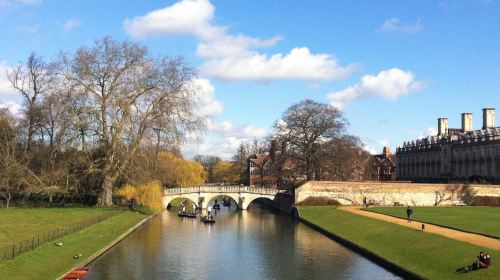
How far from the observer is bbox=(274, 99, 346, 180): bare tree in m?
75.6

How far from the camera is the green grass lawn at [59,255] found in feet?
77.5

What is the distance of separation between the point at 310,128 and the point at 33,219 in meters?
41.5

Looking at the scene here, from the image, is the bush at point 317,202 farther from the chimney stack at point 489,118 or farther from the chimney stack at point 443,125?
the chimney stack at point 443,125

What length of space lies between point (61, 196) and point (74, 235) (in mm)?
27542

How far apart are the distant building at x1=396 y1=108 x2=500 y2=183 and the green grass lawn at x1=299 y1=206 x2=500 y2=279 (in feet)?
148

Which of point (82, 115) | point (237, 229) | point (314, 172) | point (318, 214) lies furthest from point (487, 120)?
point (82, 115)

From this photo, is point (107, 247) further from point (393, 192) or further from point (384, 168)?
point (384, 168)

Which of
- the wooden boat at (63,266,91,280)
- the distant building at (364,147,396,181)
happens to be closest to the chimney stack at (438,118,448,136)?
the distant building at (364,147,396,181)

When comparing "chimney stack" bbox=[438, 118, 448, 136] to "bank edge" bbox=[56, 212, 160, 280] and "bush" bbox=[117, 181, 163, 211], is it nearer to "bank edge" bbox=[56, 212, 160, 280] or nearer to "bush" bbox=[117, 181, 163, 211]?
"bush" bbox=[117, 181, 163, 211]

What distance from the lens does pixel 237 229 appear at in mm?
49906

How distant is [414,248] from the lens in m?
31.2

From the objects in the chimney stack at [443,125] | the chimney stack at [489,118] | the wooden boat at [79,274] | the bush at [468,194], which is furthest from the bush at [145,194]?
the chimney stack at [443,125]

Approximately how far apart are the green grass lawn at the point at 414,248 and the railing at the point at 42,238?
1945 cm

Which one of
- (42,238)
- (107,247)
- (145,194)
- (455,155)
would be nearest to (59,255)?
(42,238)
